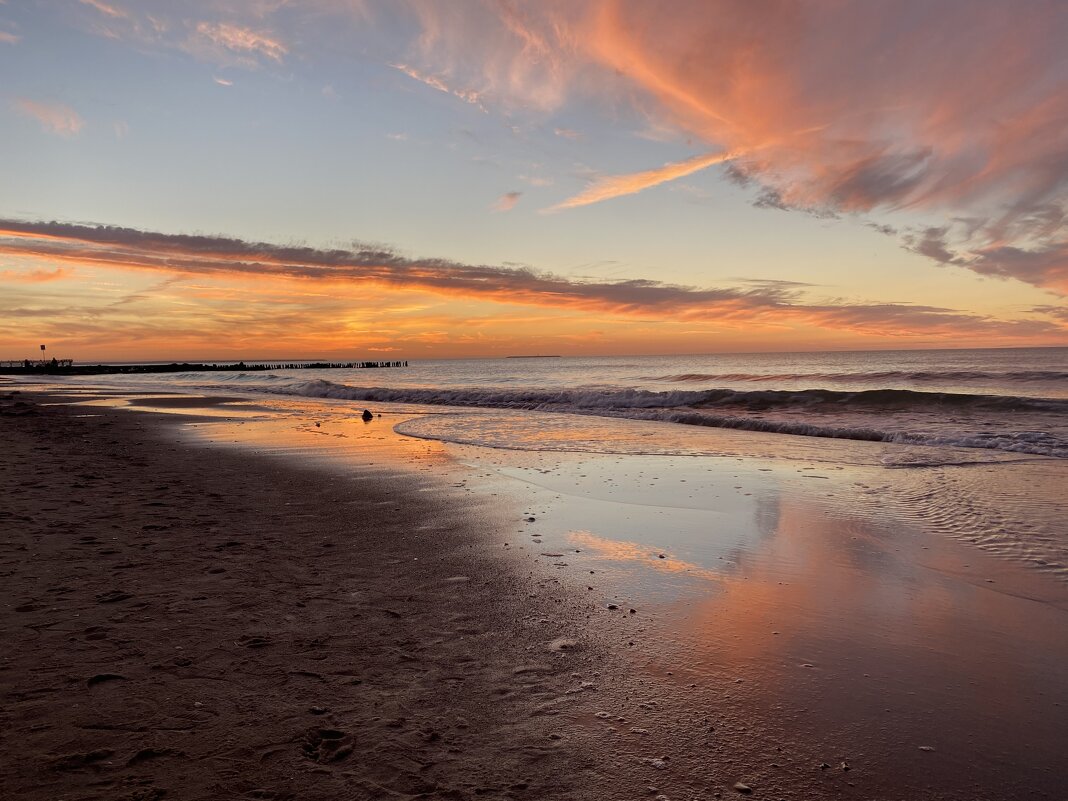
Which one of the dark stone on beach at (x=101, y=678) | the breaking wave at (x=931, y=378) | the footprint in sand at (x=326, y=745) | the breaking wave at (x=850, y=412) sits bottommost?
the footprint in sand at (x=326, y=745)

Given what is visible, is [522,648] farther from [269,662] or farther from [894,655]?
[894,655]

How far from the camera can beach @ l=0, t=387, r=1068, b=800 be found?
2873 millimetres

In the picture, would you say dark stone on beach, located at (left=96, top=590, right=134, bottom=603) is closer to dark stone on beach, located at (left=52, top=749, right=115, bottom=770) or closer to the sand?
the sand

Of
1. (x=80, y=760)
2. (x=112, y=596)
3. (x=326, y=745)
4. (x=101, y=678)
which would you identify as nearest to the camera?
(x=80, y=760)

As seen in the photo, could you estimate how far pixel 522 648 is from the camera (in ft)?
13.8

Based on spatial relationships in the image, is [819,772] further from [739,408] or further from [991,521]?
[739,408]

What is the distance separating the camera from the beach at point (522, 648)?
9.43 feet

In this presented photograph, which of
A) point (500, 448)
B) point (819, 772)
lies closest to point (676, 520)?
point (819, 772)

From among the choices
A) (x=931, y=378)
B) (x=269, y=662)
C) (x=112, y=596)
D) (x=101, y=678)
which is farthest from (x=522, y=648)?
(x=931, y=378)

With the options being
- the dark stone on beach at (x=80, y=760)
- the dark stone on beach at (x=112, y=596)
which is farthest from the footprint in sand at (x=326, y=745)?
the dark stone on beach at (x=112, y=596)

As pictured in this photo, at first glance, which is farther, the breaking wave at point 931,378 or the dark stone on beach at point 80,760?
the breaking wave at point 931,378

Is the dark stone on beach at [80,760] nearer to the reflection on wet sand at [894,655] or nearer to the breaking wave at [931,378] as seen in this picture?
the reflection on wet sand at [894,655]

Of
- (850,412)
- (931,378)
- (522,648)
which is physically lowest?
(522,648)

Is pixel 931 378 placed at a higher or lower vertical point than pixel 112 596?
higher
